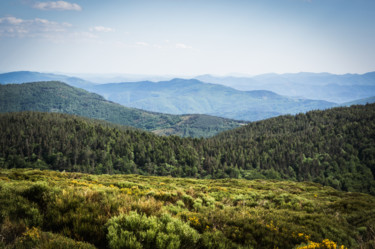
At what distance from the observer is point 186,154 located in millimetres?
147500

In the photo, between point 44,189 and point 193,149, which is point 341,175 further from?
point 44,189

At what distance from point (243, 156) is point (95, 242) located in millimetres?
155049

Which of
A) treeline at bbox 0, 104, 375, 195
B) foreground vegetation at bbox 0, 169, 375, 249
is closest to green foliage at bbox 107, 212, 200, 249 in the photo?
foreground vegetation at bbox 0, 169, 375, 249

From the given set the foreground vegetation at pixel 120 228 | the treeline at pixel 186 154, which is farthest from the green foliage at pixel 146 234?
the treeline at pixel 186 154

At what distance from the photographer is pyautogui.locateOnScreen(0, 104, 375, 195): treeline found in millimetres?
126438

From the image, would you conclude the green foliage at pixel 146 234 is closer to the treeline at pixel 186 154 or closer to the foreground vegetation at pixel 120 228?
the foreground vegetation at pixel 120 228

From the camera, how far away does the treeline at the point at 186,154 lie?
126438 mm

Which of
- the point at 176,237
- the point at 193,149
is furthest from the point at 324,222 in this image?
the point at 193,149

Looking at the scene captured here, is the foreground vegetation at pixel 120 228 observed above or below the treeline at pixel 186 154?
above

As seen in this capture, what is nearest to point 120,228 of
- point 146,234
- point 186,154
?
point 146,234

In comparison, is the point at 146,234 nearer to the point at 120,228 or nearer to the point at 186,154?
the point at 120,228

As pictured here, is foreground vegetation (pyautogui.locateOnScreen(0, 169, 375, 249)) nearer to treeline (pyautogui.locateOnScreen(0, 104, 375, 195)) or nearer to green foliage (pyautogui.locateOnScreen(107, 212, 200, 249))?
green foliage (pyautogui.locateOnScreen(107, 212, 200, 249))

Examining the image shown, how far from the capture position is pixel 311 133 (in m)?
188

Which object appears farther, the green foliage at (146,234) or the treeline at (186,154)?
the treeline at (186,154)
